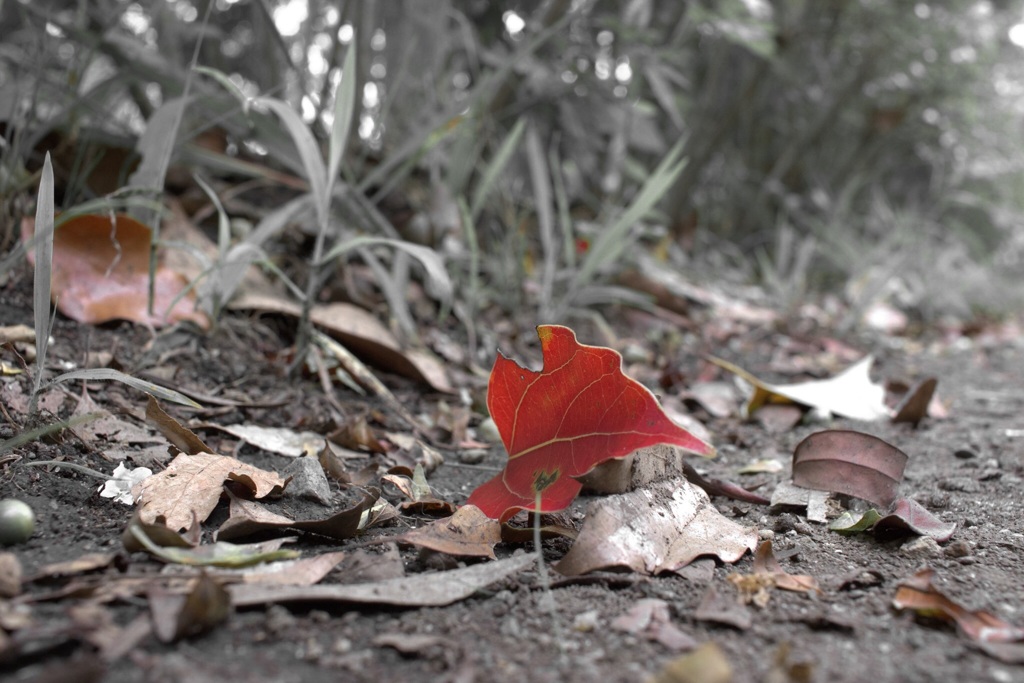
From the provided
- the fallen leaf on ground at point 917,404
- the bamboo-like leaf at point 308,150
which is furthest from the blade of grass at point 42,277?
the fallen leaf on ground at point 917,404

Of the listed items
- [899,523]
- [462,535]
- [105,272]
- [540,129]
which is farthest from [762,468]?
[540,129]

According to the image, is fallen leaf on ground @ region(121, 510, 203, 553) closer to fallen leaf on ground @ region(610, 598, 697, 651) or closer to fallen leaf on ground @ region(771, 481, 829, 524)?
fallen leaf on ground @ region(610, 598, 697, 651)

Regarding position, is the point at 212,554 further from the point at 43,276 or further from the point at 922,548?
the point at 922,548

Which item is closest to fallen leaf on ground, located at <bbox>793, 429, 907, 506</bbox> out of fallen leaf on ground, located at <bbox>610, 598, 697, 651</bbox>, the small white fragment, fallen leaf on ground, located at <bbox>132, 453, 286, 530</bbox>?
fallen leaf on ground, located at <bbox>610, 598, 697, 651</bbox>


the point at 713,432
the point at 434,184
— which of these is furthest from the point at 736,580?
the point at 434,184

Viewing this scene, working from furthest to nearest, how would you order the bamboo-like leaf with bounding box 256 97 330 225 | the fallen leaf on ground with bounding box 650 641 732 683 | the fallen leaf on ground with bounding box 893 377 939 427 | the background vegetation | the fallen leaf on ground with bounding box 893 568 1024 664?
1. the background vegetation
2. the fallen leaf on ground with bounding box 893 377 939 427
3. the bamboo-like leaf with bounding box 256 97 330 225
4. the fallen leaf on ground with bounding box 893 568 1024 664
5. the fallen leaf on ground with bounding box 650 641 732 683

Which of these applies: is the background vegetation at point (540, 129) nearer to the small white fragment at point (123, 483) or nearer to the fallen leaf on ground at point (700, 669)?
the small white fragment at point (123, 483)

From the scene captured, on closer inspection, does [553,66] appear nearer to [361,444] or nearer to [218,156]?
[218,156]
